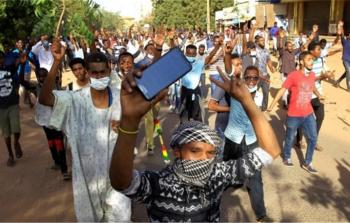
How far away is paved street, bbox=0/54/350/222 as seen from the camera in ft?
15.6

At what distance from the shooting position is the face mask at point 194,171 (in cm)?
192

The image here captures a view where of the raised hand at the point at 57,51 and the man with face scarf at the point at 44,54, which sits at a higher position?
the raised hand at the point at 57,51

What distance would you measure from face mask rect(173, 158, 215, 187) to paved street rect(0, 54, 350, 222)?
2.80m

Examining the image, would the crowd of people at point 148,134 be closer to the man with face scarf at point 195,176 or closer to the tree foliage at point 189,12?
the man with face scarf at point 195,176

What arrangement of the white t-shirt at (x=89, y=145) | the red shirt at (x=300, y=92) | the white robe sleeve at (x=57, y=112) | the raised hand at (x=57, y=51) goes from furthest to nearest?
the red shirt at (x=300, y=92) → the white t-shirt at (x=89, y=145) → the white robe sleeve at (x=57, y=112) → the raised hand at (x=57, y=51)

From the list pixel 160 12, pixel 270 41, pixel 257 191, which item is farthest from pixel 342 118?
pixel 160 12

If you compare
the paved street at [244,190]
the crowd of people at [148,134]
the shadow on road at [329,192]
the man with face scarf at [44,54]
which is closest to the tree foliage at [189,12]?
the man with face scarf at [44,54]

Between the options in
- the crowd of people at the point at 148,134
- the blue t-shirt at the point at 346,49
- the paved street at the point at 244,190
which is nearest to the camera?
the crowd of people at the point at 148,134

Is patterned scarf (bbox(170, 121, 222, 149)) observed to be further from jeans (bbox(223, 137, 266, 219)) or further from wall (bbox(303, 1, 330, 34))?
→ wall (bbox(303, 1, 330, 34))

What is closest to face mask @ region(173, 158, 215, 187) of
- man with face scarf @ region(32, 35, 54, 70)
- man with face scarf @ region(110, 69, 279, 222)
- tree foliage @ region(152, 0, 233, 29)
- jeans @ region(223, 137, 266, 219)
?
man with face scarf @ region(110, 69, 279, 222)

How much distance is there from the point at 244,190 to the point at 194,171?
3.59 meters

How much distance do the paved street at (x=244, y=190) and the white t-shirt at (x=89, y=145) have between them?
1.17 m

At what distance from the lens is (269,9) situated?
33438 mm

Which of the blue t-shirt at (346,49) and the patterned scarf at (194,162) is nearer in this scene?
the patterned scarf at (194,162)
